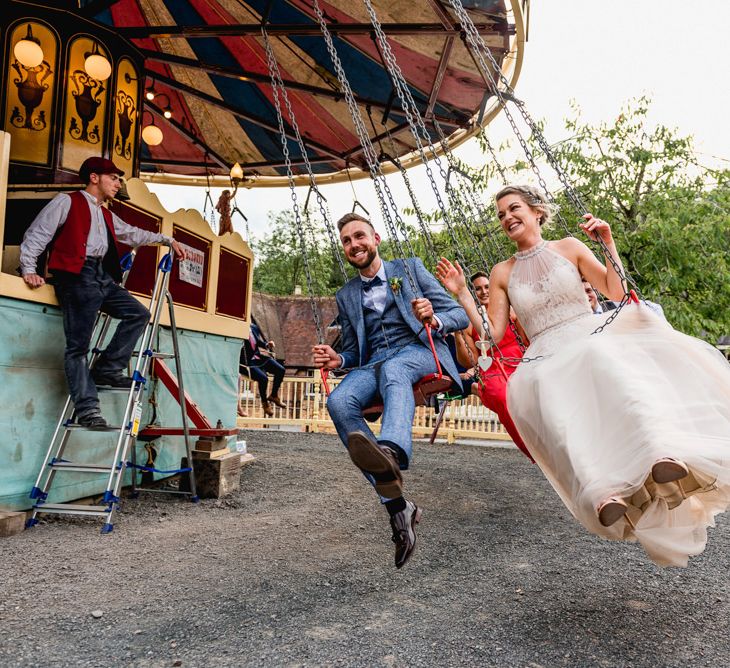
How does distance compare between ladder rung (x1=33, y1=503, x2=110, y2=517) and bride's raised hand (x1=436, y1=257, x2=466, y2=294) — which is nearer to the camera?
bride's raised hand (x1=436, y1=257, x2=466, y2=294)

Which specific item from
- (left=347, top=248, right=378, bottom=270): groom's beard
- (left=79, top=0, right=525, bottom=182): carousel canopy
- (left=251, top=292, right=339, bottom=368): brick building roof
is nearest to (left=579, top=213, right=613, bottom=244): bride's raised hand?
(left=347, top=248, right=378, bottom=270): groom's beard

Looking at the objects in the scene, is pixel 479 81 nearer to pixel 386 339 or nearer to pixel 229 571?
pixel 386 339

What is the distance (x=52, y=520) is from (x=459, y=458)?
7230 millimetres

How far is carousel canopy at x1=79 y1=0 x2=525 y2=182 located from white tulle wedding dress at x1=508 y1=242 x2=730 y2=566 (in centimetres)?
388

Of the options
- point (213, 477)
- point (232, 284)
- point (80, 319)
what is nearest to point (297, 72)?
point (232, 284)

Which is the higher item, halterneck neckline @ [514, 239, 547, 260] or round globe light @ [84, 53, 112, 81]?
round globe light @ [84, 53, 112, 81]

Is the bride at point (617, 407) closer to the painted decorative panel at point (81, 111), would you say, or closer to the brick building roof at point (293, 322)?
the painted decorative panel at point (81, 111)

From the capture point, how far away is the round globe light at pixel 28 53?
22.4 ft

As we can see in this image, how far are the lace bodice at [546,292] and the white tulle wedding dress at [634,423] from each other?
0.18 metres

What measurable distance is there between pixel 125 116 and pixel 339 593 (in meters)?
6.66

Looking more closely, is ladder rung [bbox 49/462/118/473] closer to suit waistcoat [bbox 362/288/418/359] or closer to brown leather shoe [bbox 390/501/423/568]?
suit waistcoat [bbox 362/288/418/359]

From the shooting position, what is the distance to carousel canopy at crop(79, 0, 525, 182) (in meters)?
7.01

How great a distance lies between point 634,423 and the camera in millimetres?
2824

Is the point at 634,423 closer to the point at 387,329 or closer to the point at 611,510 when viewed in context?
the point at 611,510
